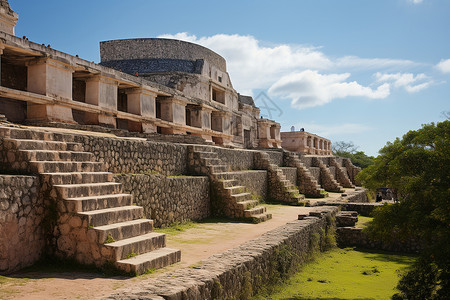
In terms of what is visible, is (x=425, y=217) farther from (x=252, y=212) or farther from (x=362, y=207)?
(x=362, y=207)

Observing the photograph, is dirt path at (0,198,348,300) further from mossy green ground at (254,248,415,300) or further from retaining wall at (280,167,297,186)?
retaining wall at (280,167,297,186)

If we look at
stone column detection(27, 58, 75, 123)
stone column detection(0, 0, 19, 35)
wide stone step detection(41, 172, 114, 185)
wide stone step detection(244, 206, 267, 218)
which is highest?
stone column detection(0, 0, 19, 35)

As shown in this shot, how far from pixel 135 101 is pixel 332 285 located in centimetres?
966

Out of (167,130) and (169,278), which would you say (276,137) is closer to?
(167,130)

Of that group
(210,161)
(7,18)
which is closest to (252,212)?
(210,161)

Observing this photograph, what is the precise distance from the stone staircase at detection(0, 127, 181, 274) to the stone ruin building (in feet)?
0.05

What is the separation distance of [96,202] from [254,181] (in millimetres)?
8786

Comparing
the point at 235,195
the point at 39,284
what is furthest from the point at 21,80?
the point at 39,284

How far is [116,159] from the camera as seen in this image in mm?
7254

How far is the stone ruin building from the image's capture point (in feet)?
15.6

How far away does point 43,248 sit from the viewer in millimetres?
4918

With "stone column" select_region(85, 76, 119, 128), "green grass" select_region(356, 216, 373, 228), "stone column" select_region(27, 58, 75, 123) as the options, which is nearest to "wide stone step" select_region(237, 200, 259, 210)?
"green grass" select_region(356, 216, 373, 228)

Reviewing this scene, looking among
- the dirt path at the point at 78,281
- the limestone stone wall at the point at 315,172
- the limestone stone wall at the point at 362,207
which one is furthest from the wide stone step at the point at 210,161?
the limestone stone wall at the point at 315,172

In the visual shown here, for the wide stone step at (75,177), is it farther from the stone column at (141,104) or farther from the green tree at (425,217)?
the stone column at (141,104)
